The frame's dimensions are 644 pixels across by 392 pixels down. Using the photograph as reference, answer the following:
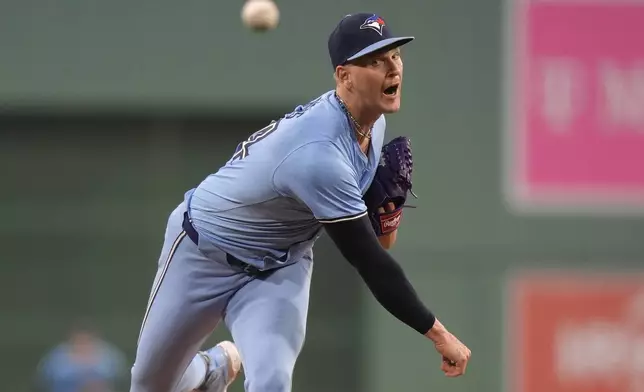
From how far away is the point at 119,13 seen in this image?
904cm

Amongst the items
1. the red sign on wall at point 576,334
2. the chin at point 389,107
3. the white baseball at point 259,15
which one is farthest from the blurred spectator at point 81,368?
the chin at point 389,107

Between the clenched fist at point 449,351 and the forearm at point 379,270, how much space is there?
33 mm

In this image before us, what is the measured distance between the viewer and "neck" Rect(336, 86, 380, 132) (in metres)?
3.95

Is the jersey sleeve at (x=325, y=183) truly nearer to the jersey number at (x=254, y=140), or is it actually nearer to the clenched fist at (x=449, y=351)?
the jersey number at (x=254, y=140)

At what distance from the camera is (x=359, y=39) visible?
3844mm

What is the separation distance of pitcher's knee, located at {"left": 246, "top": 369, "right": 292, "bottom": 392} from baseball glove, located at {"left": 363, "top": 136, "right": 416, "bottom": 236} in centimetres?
65

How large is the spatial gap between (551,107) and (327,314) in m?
2.31

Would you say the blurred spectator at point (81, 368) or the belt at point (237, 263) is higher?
the belt at point (237, 263)

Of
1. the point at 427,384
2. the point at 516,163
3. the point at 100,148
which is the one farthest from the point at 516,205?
the point at 100,148

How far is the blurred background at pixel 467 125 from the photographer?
8953 mm

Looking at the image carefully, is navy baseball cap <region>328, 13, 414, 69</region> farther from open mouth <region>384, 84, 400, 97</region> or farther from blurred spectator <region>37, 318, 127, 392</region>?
blurred spectator <region>37, 318, 127, 392</region>

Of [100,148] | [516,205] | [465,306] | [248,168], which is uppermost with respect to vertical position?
[248,168]

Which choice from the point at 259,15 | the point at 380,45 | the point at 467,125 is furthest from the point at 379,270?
the point at 467,125

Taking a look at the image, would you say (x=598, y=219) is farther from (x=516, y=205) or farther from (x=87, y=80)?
(x=87, y=80)
